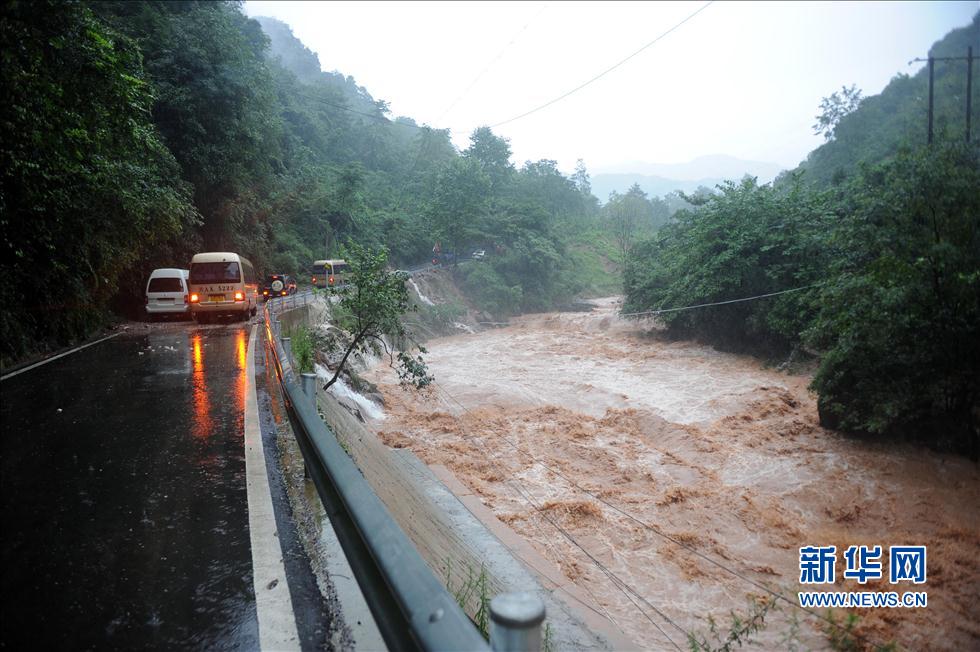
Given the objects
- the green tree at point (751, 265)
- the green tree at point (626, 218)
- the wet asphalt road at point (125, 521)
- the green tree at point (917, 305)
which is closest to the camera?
the wet asphalt road at point (125, 521)

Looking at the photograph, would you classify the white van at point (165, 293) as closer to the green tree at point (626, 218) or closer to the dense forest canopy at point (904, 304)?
the dense forest canopy at point (904, 304)

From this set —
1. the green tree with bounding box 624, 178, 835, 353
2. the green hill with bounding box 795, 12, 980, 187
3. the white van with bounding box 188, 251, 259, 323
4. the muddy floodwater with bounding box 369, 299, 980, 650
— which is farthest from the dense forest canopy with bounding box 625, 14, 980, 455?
the green hill with bounding box 795, 12, 980, 187

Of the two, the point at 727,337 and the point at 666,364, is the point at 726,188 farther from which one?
the point at 666,364

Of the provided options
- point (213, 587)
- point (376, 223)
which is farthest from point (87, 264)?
point (376, 223)

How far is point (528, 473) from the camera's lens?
464 inches

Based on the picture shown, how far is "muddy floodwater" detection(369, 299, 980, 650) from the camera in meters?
7.49

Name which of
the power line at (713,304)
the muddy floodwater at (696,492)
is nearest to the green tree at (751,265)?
the power line at (713,304)

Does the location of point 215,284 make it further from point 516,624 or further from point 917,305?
point 516,624

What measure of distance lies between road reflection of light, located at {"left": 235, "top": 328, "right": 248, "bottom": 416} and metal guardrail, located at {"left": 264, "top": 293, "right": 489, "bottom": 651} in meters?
4.61

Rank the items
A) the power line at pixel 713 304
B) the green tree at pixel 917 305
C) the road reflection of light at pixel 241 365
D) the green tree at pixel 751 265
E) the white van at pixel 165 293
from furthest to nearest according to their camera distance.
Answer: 1. the green tree at pixel 751 265
2. the power line at pixel 713 304
3. the white van at pixel 165 293
4. the green tree at pixel 917 305
5. the road reflection of light at pixel 241 365

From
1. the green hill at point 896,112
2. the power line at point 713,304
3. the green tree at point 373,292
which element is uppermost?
the green hill at point 896,112

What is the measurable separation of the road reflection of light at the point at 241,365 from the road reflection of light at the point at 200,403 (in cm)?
39

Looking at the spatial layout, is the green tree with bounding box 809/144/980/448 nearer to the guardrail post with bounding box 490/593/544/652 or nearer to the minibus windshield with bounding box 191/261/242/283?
the guardrail post with bounding box 490/593/544/652

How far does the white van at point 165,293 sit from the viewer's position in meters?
18.9
